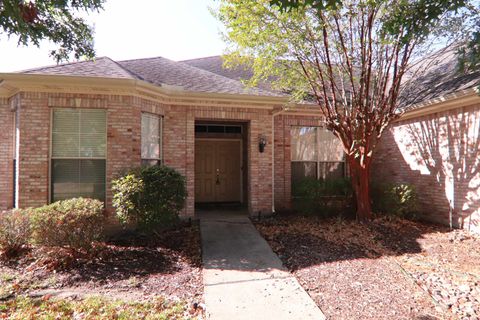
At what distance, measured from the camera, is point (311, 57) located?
668cm

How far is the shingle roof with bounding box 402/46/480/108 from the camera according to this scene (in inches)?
261

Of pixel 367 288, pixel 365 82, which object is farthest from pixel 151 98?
pixel 367 288

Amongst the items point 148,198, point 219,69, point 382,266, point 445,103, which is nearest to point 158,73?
point 219,69

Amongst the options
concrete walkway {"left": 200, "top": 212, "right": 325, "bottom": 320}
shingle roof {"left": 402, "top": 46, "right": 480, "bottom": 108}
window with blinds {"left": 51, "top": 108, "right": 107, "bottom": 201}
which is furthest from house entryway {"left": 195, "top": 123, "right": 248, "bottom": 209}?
shingle roof {"left": 402, "top": 46, "right": 480, "bottom": 108}

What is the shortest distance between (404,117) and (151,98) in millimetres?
7097

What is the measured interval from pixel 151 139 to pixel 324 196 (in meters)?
4.76

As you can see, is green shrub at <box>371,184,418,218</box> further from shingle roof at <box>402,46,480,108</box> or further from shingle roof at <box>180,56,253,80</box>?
shingle roof at <box>180,56,253,80</box>

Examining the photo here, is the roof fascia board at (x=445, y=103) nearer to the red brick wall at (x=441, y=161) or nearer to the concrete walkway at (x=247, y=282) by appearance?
the red brick wall at (x=441, y=161)

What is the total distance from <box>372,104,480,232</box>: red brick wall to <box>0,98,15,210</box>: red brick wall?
10.9 m

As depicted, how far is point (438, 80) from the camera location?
7.81 m

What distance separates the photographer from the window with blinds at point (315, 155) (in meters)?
8.42

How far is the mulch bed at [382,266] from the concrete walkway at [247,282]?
22cm

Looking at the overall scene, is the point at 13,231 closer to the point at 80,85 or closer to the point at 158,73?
the point at 80,85

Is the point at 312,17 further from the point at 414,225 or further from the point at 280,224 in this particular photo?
the point at 414,225
